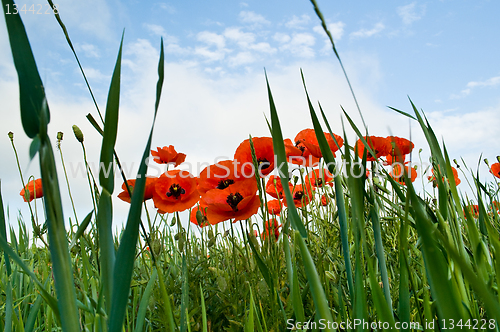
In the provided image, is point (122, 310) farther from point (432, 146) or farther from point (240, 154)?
point (240, 154)

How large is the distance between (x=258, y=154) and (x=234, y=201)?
0.23 m

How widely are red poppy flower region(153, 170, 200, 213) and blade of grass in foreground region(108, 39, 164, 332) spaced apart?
42.0 inches

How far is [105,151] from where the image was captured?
0.35m

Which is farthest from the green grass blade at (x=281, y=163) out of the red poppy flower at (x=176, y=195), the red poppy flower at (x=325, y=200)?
the red poppy flower at (x=325, y=200)

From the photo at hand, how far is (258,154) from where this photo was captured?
134 centimetres

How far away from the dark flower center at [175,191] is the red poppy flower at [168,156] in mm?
325

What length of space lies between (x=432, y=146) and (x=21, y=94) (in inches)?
23.2

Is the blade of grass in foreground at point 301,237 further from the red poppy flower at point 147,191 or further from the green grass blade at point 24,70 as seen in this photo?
the red poppy flower at point 147,191

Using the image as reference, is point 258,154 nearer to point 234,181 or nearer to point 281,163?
point 234,181

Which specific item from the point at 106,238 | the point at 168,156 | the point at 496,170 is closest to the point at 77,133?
the point at 106,238

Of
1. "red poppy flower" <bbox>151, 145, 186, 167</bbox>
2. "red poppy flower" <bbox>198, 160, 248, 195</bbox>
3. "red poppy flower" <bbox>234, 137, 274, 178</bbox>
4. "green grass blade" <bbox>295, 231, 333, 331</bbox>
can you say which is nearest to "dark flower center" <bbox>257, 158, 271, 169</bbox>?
"red poppy flower" <bbox>234, 137, 274, 178</bbox>

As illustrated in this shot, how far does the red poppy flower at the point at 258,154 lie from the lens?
3.51ft

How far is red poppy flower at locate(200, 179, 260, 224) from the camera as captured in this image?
44.9 inches

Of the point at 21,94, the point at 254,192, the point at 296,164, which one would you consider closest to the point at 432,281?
the point at 21,94
